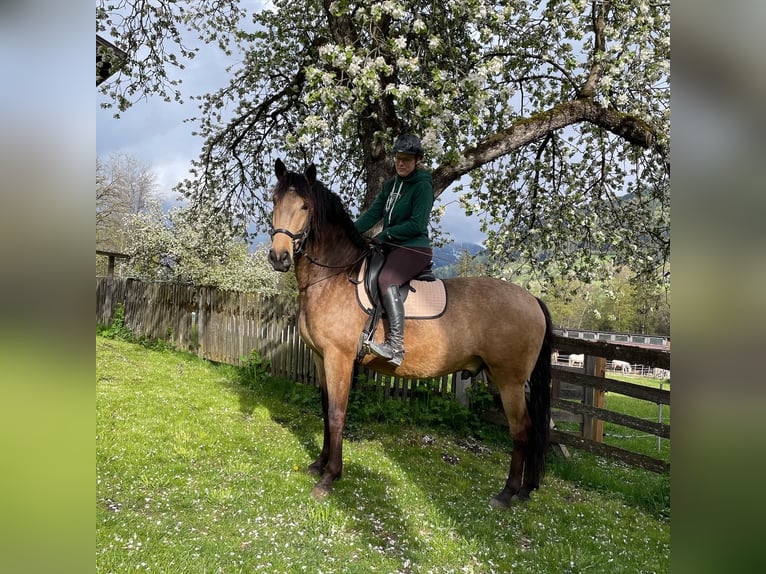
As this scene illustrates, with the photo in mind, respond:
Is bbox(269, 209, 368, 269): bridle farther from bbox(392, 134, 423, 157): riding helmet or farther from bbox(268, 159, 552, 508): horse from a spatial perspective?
bbox(392, 134, 423, 157): riding helmet

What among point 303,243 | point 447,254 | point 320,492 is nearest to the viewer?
point 320,492

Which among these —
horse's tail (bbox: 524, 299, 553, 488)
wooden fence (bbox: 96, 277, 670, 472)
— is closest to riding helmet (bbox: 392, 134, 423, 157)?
horse's tail (bbox: 524, 299, 553, 488)

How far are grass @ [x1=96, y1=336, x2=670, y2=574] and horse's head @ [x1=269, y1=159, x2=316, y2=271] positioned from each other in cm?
228

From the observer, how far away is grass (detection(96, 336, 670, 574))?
3.32m

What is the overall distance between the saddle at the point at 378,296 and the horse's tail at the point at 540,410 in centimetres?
131

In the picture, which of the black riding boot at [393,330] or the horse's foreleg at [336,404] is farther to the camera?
the horse's foreleg at [336,404]

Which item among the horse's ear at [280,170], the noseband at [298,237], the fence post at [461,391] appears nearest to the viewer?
the noseband at [298,237]

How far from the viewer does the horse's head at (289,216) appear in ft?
13.4

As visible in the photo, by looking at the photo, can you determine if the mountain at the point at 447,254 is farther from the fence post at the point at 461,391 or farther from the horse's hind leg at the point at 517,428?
the fence post at the point at 461,391

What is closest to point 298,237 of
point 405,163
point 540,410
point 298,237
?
point 298,237

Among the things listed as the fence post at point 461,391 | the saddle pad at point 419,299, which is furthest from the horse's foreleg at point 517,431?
the fence post at point 461,391

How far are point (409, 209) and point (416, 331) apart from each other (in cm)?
130

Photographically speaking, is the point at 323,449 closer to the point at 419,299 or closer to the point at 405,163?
the point at 419,299

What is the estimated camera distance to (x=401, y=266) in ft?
14.7
